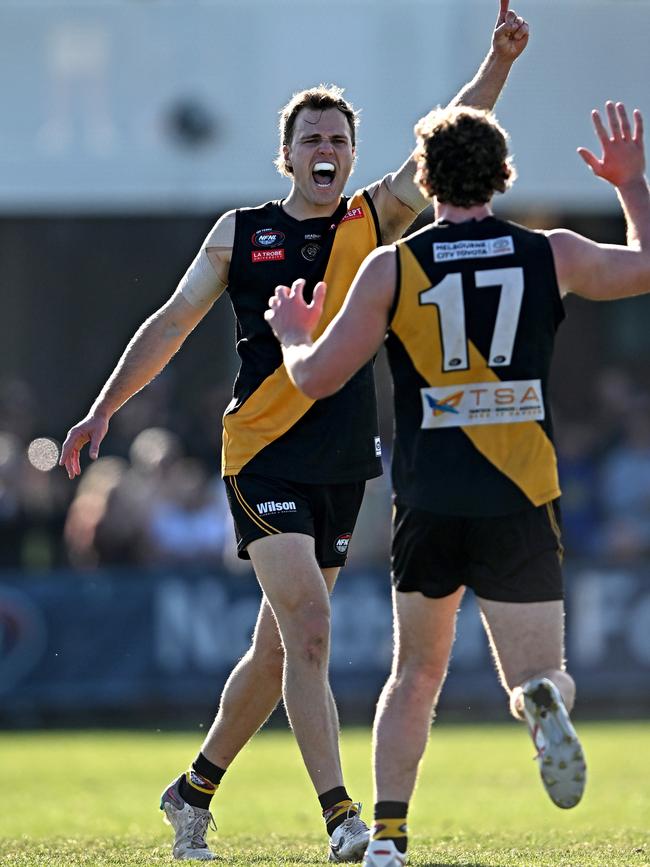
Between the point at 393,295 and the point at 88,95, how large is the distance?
45.4ft

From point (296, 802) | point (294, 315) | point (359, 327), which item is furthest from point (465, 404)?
point (296, 802)

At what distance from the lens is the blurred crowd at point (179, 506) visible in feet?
50.0

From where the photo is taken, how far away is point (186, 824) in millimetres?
6750

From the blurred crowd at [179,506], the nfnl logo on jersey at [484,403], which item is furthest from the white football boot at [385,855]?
the blurred crowd at [179,506]

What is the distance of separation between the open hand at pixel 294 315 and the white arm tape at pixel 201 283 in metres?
1.08

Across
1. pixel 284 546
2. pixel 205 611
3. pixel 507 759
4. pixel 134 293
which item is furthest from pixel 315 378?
pixel 134 293

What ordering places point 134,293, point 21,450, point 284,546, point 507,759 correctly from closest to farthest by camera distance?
1. point 284,546
2. point 507,759
3. point 21,450
4. point 134,293

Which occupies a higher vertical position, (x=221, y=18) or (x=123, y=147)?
(x=221, y=18)

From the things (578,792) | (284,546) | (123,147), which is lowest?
(578,792)

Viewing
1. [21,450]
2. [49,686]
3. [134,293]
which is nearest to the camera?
[49,686]

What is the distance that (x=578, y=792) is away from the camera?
490cm

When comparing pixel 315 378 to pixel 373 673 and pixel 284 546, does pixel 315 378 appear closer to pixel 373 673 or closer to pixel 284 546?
pixel 284 546

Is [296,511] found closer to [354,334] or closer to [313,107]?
[354,334]

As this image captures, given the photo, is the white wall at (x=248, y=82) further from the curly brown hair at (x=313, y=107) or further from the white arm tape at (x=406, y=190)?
the white arm tape at (x=406, y=190)
